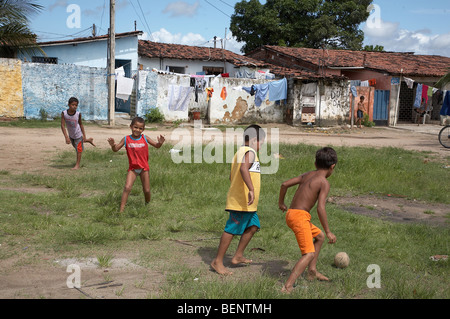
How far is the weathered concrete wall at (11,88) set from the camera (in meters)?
17.3

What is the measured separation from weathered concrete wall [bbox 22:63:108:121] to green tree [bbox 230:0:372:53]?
1783 cm

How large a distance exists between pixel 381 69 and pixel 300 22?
11027 mm

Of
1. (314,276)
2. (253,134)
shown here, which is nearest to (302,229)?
(314,276)

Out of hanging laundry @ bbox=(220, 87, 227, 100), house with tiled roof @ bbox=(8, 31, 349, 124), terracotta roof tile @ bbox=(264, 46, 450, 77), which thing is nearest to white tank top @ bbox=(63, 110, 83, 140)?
house with tiled roof @ bbox=(8, 31, 349, 124)

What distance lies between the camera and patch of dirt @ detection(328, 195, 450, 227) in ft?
21.2

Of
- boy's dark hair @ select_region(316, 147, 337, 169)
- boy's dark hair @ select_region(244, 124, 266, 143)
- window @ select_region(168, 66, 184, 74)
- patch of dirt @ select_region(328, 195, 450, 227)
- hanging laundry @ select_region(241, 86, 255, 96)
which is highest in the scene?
window @ select_region(168, 66, 184, 74)

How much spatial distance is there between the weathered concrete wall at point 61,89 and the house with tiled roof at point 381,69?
12.3 metres

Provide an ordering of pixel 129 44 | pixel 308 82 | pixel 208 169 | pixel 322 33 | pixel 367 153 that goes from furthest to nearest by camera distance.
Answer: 1. pixel 322 33
2. pixel 129 44
3. pixel 308 82
4. pixel 367 153
5. pixel 208 169

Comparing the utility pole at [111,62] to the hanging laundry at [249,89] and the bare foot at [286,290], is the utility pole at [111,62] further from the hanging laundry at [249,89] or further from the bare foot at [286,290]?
the bare foot at [286,290]

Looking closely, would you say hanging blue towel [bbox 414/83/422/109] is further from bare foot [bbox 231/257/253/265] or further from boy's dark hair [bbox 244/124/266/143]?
bare foot [bbox 231/257/253/265]
